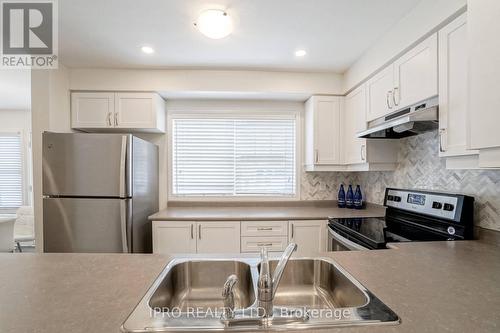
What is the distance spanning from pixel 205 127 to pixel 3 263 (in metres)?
2.23

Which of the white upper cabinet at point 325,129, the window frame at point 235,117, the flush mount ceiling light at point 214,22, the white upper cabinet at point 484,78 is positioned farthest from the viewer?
the window frame at point 235,117

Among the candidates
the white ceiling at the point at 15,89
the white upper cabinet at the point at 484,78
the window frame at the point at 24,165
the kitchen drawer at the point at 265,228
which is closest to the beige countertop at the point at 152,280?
the white upper cabinet at the point at 484,78

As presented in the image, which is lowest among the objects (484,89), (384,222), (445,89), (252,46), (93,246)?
(93,246)

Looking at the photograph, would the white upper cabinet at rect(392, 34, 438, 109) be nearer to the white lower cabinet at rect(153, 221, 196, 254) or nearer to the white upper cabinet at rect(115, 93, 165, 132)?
the white lower cabinet at rect(153, 221, 196, 254)

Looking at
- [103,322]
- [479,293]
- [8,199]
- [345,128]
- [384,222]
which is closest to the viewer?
[103,322]

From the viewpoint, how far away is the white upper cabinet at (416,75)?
1522 millimetres

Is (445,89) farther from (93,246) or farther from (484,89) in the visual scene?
(93,246)

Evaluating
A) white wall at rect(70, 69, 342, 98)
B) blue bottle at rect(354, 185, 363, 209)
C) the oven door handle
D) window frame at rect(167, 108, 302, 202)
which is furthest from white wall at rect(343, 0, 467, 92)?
the oven door handle

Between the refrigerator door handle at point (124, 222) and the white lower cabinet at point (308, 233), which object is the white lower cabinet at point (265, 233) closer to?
the white lower cabinet at point (308, 233)

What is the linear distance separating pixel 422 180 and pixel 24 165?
18.8 ft

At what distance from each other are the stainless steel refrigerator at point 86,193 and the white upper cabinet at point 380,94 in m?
2.14

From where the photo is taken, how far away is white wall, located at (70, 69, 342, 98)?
2.61m

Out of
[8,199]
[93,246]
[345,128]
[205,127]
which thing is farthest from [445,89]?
[8,199]

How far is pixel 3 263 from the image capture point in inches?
43.9
